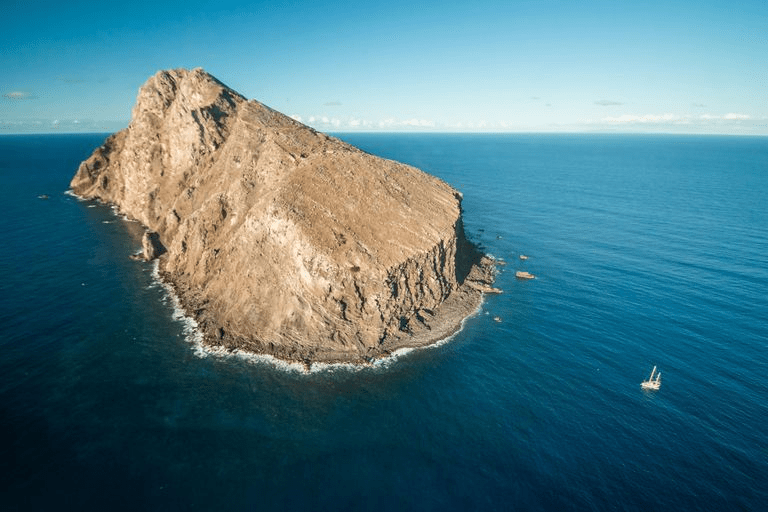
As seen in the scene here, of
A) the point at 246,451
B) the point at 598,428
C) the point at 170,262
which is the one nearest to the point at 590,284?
the point at 598,428

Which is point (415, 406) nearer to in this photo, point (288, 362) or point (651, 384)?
point (288, 362)

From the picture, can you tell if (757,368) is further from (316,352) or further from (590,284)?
(316,352)

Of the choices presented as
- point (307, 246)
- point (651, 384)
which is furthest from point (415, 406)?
point (651, 384)

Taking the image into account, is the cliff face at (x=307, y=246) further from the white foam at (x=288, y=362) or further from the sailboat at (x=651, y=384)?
the sailboat at (x=651, y=384)

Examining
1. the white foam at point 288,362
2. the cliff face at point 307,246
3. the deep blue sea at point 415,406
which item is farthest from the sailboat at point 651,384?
the cliff face at point 307,246

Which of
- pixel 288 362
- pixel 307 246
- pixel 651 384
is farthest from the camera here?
pixel 307 246
